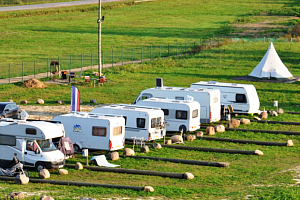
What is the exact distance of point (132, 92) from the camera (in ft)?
169

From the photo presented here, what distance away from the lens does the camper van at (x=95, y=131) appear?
3072 centimetres

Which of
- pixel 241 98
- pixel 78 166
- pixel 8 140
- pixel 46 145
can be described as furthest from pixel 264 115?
pixel 8 140

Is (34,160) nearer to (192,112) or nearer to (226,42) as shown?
(192,112)

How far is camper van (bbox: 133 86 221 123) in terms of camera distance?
3912 centimetres

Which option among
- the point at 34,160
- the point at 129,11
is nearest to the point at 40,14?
the point at 129,11

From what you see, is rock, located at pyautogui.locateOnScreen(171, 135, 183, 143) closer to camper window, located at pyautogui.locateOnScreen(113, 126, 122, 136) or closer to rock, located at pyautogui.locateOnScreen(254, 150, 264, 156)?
camper window, located at pyautogui.locateOnScreen(113, 126, 122, 136)

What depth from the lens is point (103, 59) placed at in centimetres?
7312

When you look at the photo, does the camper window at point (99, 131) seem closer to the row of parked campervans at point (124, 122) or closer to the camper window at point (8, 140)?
the row of parked campervans at point (124, 122)

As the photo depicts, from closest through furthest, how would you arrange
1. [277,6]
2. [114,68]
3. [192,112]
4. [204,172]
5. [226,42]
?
[204,172]
[192,112]
[114,68]
[226,42]
[277,6]

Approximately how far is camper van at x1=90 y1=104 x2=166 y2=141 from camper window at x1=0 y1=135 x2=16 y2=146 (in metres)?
7.44

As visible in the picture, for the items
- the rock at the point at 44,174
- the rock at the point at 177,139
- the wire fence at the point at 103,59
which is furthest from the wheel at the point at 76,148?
the wire fence at the point at 103,59

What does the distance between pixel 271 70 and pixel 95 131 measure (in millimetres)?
32914

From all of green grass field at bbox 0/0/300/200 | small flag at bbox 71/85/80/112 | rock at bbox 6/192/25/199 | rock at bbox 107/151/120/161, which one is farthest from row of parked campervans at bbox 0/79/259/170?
→ rock at bbox 6/192/25/199

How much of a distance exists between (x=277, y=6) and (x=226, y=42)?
182ft
